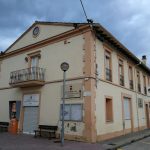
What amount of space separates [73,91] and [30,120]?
4184 mm

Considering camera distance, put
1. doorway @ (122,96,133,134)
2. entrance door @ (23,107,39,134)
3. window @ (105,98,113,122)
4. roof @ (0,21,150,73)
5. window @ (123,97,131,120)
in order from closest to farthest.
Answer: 1. roof @ (0,21,150,73)
2. window @ (105,98,113,122)
3. entrance door @ (23,107,39,134)
4. doorway @ (122,96,133,134)
5. window @ (123,97,131,120)

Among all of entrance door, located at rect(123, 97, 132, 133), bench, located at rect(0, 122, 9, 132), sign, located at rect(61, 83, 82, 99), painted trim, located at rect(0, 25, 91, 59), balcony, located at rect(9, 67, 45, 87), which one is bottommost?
bench, located at rect(0, 122, 9, 132)

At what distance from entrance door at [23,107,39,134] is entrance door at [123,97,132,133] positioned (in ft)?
20.1

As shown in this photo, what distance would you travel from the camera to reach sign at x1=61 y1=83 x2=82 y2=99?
1093 cm

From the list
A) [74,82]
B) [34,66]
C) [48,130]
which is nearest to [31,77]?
[34,66]

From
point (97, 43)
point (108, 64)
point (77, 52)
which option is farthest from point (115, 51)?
point (77, 52)

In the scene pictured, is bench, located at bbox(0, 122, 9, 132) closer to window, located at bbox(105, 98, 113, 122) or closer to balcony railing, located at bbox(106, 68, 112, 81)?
window, located at bbox(105, 98, 113, 122)

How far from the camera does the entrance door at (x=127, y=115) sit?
14.2 meters

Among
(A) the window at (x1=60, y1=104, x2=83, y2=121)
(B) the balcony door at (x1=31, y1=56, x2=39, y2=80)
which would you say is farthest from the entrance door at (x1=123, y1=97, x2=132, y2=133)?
(B) the balcony door at (x1=31, y1=56, x2=39, y2=80)

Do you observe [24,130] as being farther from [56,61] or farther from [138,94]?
[138,94]

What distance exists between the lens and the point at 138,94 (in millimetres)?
18047

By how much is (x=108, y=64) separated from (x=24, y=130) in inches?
283

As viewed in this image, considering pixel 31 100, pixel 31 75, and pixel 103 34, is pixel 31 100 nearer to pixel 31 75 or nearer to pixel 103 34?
pixel 31 75

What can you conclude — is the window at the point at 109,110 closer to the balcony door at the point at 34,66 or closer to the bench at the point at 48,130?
the bench at the point at 48,130
